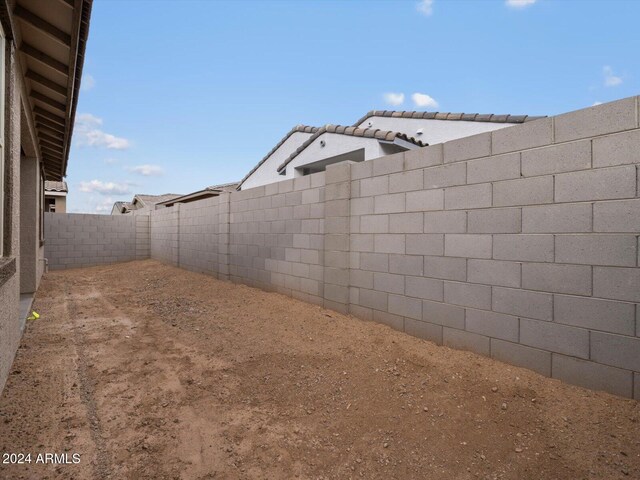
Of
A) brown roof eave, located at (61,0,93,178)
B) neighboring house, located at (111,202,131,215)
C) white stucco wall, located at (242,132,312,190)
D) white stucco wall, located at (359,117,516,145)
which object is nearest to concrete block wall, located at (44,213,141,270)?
white stucco wall, located at (242,132,312,190)

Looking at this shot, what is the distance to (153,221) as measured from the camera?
14070 millimetres

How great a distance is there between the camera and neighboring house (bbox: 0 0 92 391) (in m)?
2.93

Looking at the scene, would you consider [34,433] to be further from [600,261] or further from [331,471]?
[600,261]

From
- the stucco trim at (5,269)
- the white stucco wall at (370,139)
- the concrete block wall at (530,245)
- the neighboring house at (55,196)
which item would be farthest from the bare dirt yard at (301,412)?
the neighboring house at (55,196)

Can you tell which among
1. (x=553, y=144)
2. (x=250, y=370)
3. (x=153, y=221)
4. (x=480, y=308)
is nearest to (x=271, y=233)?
(x=250, y=370)

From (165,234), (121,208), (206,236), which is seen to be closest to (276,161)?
(165,234)

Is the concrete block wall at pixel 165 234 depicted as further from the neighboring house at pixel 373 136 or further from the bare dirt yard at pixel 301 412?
the bare dirt yard at pixel 301 412

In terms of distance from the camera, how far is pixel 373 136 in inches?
376

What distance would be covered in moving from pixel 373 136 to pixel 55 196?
2463 cm

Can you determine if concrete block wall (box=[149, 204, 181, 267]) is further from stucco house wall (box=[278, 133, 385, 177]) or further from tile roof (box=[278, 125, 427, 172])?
tile roof (box=[278, 125, 427, 172])

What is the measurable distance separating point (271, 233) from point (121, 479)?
502cm

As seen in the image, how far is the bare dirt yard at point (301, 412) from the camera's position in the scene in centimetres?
209

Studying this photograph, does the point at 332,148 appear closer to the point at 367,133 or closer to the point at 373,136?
the point at 367,133

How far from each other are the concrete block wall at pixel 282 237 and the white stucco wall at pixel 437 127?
7613 mm
